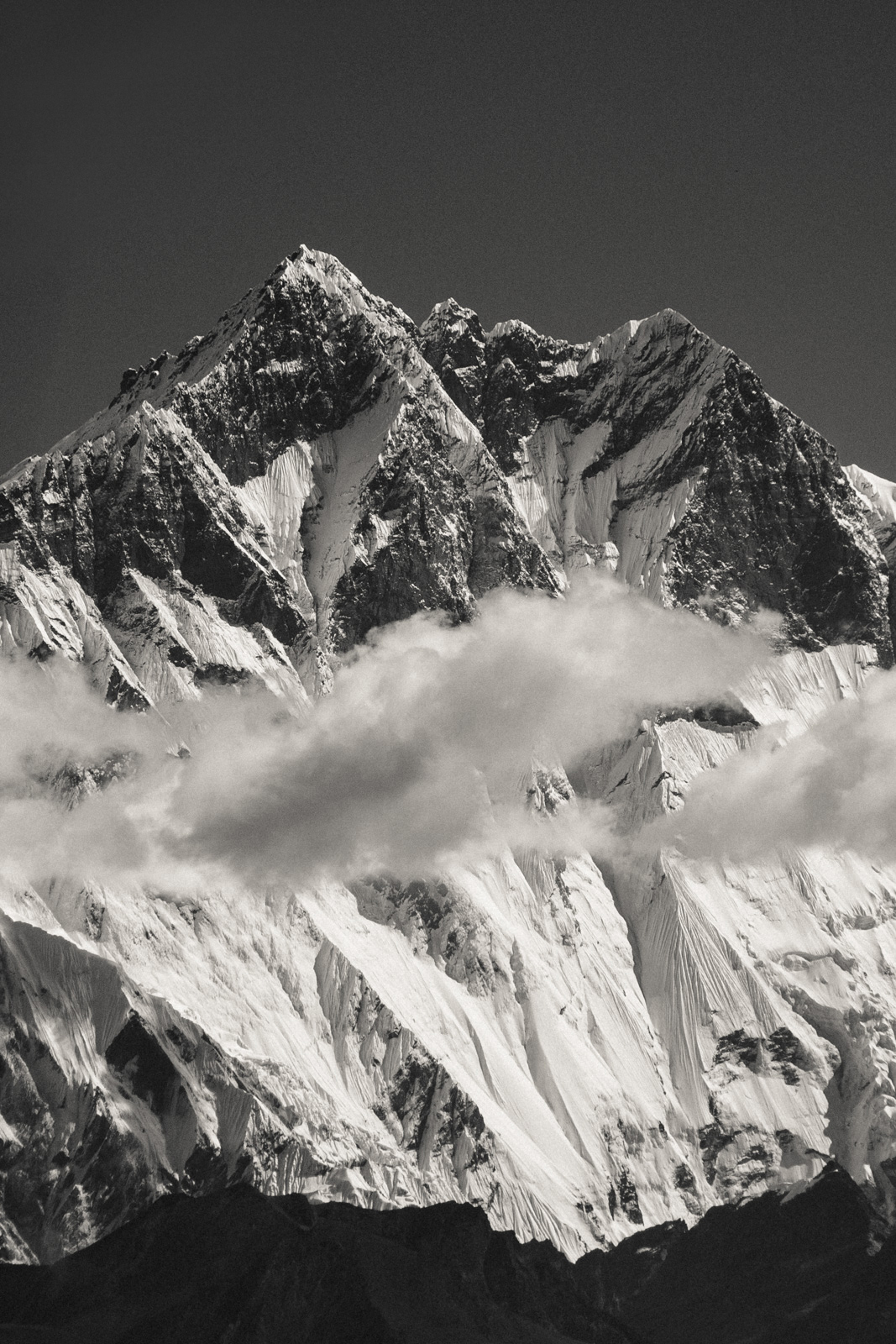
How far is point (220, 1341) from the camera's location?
199875 millimetres

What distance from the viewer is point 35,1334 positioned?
196 meters

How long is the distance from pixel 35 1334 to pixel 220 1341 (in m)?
14.0
